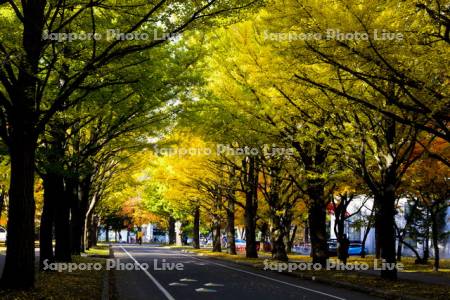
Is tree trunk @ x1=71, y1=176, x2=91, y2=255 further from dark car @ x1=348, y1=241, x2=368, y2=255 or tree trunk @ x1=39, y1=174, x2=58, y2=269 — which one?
dark car @ x1=348, y1=241, x2=368, y2=255

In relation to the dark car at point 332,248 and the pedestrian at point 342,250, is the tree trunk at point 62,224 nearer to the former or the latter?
the pedestrian at point 342,250

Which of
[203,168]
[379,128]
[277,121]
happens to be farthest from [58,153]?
[203,168]

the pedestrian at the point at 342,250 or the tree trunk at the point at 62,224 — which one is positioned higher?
the tree trunk at the point at 62,224

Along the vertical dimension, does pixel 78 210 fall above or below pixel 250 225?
above

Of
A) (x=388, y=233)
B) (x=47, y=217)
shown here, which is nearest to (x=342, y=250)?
(x=388, y=233)

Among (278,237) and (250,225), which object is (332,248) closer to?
(250,225)

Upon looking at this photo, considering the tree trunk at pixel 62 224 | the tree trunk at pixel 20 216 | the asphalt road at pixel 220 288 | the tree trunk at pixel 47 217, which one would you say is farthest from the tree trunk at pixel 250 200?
the tree trunk at pixel 20 216

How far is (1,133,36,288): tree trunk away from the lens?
34.0ft

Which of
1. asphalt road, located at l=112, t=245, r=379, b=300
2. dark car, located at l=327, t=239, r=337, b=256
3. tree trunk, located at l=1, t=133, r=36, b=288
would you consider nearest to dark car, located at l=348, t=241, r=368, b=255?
dark car, located at l=327, t=239, r=337, b=256

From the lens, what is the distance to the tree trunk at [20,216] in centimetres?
1036

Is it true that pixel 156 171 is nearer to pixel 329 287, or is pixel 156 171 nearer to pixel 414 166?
pixel 414 166

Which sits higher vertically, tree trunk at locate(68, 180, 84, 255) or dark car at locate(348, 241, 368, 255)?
tree trunk at locate(68, 180, 84, 255)

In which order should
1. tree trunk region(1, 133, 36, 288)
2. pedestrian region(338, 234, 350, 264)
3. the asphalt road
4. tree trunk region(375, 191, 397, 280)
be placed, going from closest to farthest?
tree trunk region(1, 133, 36, 288), the asphalt road, tree trunk region(375, 191, 397, 280), pedestrian region(338, 234, 350, 264)

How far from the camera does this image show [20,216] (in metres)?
10.4
